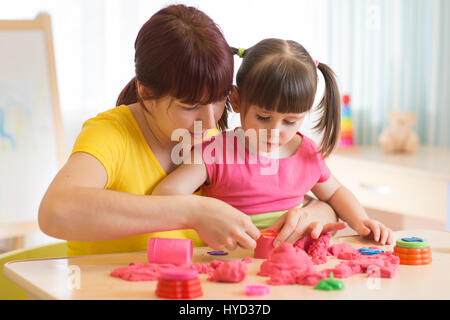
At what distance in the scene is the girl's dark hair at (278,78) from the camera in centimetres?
106

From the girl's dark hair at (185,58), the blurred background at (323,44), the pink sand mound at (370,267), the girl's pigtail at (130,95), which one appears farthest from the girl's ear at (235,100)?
the blurred background at (323,44)

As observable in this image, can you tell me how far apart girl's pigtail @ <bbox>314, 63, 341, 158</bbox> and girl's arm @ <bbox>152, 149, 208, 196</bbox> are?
255 millimetres

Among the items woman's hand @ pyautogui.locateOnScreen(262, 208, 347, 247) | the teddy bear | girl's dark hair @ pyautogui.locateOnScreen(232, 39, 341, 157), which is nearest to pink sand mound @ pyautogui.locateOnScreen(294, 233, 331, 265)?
woman's hand @ pyautogui.locateOnScreen(262, 208, 347, 247)

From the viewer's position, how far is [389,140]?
2.49 metres

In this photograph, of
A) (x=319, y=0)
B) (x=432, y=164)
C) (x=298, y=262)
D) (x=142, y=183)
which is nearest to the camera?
(x=298, y=262)

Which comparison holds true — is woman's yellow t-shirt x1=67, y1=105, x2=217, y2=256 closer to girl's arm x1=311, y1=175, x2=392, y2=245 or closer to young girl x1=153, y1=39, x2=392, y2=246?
young girl x1=153, y1=39, x2=392, y2=246

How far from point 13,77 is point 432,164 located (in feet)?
4.87

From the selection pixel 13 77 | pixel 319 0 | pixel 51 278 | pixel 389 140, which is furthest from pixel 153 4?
pixel 51 278

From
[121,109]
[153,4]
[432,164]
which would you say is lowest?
[432,164]

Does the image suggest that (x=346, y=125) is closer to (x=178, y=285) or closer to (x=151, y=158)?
(x=151, y=158)

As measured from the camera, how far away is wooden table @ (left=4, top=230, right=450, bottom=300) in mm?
777

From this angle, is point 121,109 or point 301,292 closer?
point 301,292

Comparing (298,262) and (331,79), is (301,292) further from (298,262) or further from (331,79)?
(331,79)
